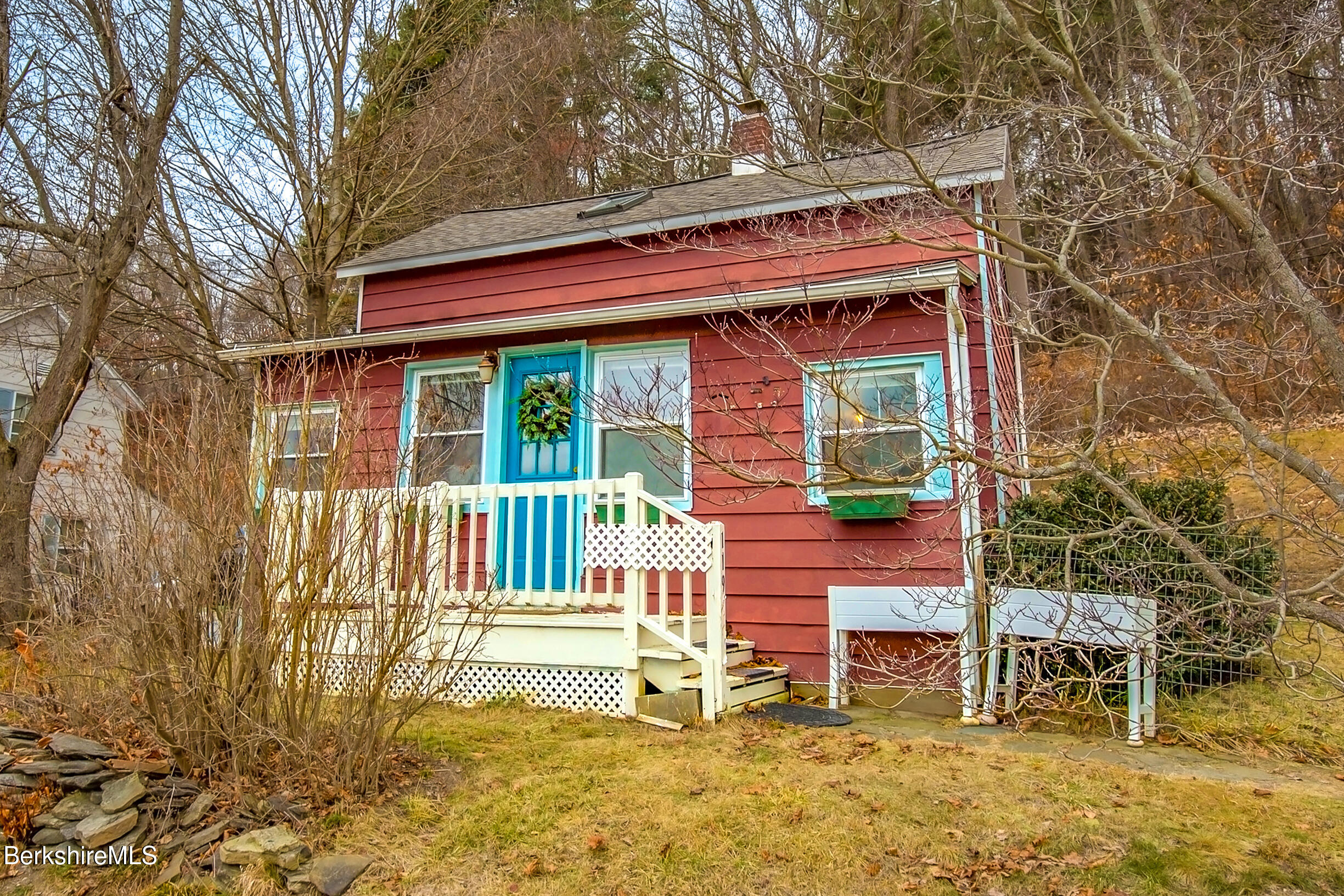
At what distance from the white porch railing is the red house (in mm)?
28

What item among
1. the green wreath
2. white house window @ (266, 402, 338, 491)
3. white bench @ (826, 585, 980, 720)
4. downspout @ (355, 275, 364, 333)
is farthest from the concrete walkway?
downspout @ (355, 275, 364, 333)

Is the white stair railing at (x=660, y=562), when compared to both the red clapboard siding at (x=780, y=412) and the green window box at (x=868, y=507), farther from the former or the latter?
the green window box at (x=868, y=507)

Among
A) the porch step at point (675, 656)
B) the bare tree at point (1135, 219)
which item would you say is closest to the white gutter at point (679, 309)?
the bare tree at point (1135, 219)

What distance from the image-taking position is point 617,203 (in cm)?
998

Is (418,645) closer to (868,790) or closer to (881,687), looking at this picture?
(868,790)

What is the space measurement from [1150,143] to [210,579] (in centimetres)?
508

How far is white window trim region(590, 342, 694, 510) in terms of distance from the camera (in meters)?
7.04

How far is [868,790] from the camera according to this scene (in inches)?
155

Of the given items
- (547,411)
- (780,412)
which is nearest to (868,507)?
(780,412)

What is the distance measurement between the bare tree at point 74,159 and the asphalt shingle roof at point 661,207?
2.49 m

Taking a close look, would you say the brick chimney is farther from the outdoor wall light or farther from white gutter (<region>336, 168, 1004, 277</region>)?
the outdoor wall light

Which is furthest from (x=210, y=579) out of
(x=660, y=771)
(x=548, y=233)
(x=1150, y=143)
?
(x=548, y=233)

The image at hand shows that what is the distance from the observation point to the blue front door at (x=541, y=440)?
756 cm

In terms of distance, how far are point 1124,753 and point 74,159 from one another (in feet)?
36.4
